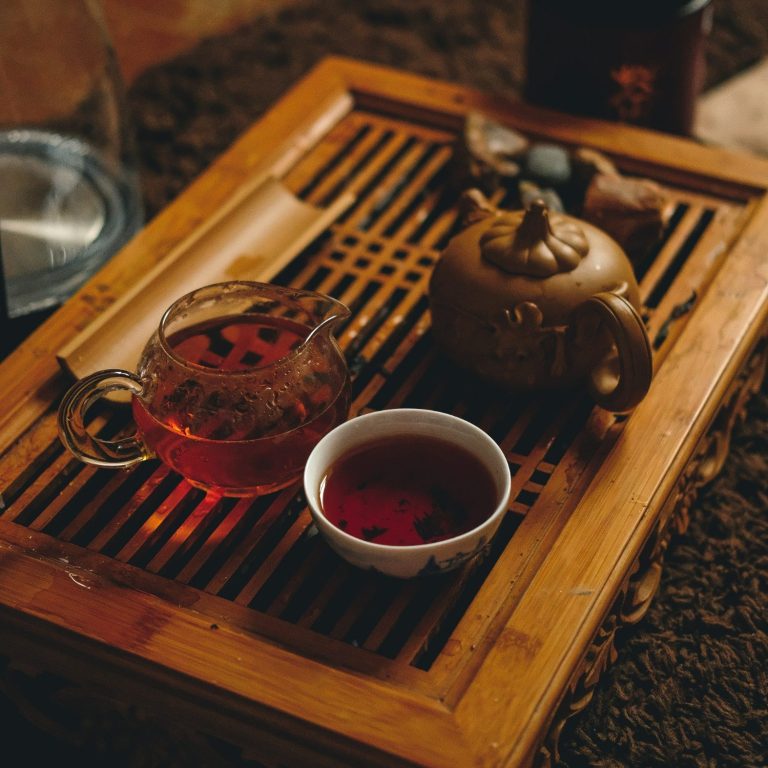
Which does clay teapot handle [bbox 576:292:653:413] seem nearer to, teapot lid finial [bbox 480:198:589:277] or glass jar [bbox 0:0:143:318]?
teapot lid finial [bbox 480:198:589:277]

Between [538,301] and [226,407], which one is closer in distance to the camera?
[226,407]

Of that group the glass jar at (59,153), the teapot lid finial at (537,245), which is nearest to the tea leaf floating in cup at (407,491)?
the teapot lid finial at (537,245)

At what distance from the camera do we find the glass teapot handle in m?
1.10

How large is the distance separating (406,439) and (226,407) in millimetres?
190

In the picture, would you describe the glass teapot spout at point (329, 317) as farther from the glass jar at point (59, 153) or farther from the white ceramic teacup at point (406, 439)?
the glass jar at point (59, 153)

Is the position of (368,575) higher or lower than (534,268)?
lower

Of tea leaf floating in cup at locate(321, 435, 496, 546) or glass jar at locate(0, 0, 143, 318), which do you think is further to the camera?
glass jar at locate(0, 0, 143, 318)

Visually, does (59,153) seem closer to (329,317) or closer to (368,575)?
(329,317)

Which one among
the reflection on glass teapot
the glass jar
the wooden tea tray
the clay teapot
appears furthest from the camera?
the glass jar

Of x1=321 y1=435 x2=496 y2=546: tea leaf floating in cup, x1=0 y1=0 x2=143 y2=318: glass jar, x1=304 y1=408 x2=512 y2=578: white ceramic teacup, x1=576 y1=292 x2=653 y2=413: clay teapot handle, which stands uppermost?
x1=576 y1=292 x2=653 y2=413: clay teapot handle

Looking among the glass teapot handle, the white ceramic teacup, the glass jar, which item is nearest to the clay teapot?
the white ceramic teacup

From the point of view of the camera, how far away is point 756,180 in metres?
1.59

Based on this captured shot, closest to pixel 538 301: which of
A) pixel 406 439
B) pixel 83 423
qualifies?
pixel 406 439

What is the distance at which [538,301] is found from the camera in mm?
1215
